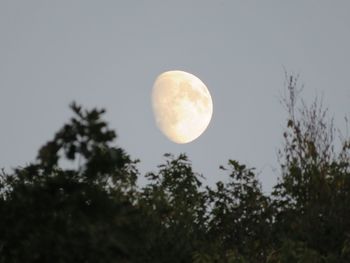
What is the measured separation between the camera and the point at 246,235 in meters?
24.6

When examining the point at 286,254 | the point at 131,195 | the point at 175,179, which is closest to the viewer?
the point at 286,254

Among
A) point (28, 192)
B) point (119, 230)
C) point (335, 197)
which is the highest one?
point (335, 197)

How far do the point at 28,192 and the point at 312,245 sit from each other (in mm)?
12827

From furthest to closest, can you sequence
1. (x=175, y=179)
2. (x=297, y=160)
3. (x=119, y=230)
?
(x=175, y=179) → (x=297, y=160) → (x=119, y=230)

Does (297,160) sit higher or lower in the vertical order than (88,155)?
higher

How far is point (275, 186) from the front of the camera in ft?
80.7

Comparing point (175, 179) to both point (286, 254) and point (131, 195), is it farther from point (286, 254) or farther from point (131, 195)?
point (286, 254)

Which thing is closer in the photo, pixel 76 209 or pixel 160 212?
pixel 76 209

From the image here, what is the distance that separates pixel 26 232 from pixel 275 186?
45.9 ft

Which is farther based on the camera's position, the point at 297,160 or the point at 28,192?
the point at 297,160

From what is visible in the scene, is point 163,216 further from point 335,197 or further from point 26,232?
point 26,232

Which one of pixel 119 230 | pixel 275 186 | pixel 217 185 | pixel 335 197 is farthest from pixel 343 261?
pixel 119 230

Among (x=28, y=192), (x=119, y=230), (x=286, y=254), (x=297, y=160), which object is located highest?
(x=297, y=160)

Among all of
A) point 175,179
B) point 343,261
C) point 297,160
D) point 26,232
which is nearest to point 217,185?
point 175,179
